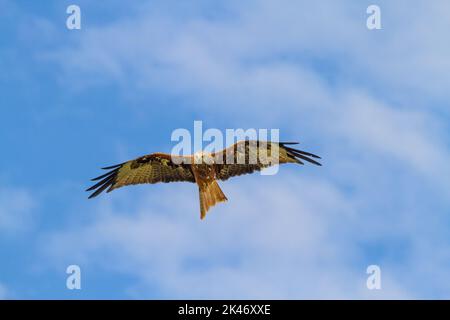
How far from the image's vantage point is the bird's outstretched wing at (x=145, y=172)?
16.6 m

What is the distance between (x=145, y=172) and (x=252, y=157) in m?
2.37

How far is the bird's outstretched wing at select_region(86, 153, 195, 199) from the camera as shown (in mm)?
16641

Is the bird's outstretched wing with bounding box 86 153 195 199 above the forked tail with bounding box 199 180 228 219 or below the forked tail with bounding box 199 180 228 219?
above

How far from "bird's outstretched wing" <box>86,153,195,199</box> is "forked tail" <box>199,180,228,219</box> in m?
0.73

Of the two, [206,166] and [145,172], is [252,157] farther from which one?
[145,172]

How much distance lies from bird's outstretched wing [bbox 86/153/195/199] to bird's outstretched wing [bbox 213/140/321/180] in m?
0.79

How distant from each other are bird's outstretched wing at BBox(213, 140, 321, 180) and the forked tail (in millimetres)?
484

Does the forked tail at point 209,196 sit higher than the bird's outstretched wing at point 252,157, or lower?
lower

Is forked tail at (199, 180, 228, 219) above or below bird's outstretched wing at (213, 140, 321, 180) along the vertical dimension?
below

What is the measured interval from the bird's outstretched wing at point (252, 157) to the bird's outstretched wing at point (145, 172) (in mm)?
791

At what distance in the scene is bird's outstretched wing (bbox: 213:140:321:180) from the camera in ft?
52.5

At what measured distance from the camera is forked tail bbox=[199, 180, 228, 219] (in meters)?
15.6

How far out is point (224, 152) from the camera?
630 inches
